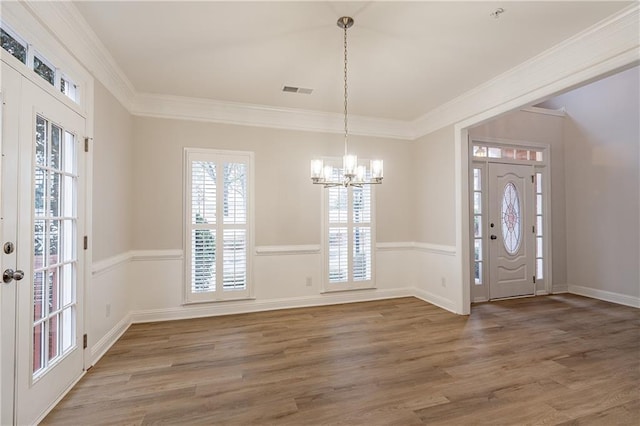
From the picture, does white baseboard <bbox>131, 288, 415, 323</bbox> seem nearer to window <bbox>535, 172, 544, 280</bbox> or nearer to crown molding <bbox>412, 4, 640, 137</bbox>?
window <bbox>535, 172, 544, 280</bbox>

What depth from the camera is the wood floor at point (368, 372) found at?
82.3 inches

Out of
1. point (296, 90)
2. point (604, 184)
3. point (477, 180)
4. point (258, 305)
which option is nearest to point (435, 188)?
point (477, 180)

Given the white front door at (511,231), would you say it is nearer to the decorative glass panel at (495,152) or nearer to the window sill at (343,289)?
the decorative glass panel at (495,152)

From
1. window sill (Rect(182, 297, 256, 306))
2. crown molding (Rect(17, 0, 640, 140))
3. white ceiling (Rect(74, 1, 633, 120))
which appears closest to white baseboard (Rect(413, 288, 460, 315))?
crown molding (Rect(17, 0, 640, 140))

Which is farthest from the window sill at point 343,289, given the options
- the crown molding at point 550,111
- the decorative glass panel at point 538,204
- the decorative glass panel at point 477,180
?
the crown molding at point 550,111

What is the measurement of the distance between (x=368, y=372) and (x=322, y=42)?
2957mm

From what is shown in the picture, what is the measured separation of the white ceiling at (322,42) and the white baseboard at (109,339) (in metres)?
2.78

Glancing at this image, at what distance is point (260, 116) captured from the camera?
173 inches

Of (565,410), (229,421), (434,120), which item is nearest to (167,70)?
(229,421)

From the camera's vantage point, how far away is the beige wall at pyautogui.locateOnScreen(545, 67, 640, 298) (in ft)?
14.9

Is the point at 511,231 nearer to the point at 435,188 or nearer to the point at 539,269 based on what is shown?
the point at 539,269

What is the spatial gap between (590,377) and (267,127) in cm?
440

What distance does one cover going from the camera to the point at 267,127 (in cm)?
444

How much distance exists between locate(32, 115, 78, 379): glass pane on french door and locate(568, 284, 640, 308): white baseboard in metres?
6.84
